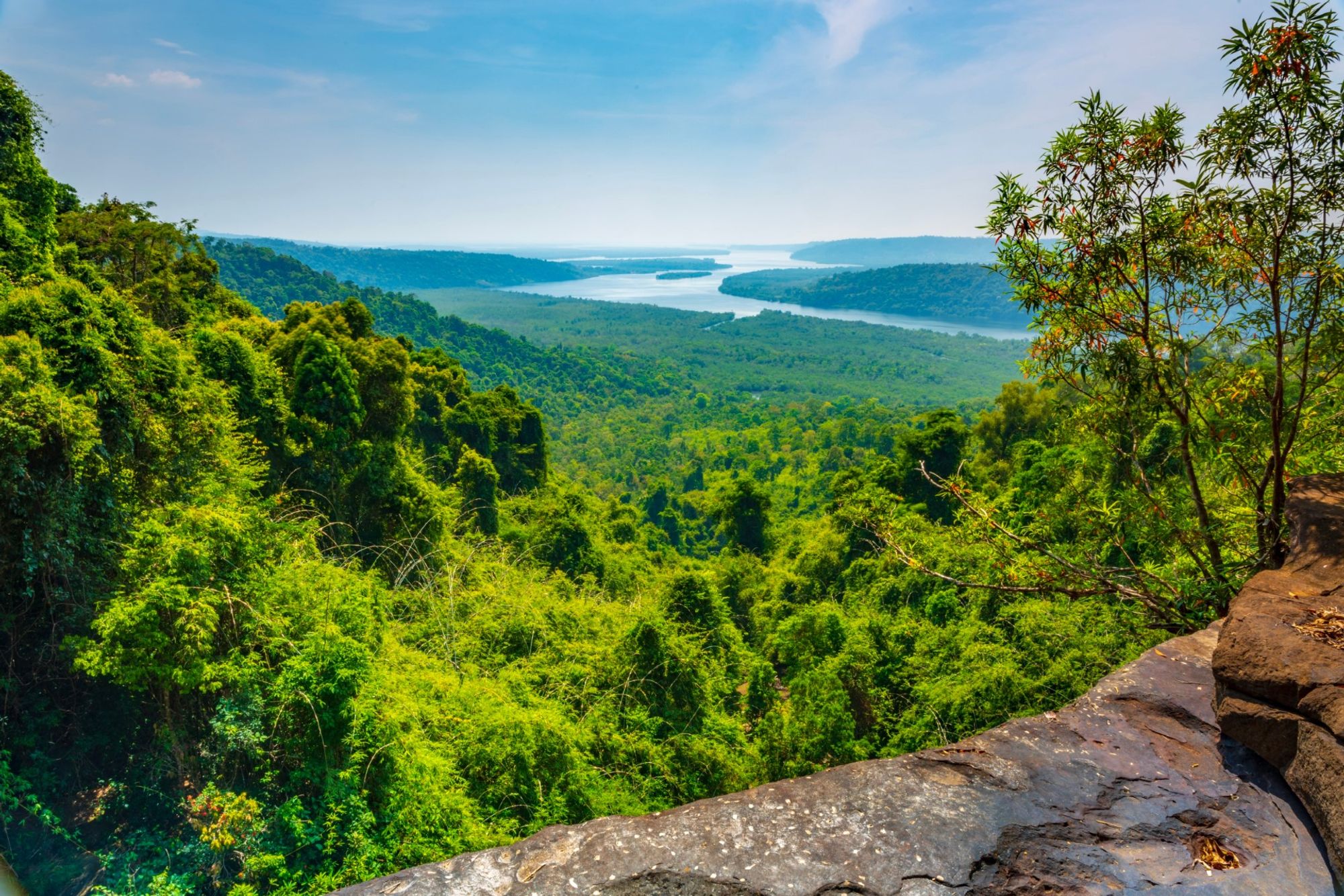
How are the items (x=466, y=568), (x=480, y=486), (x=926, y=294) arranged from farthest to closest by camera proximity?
1. (x=926, y=294)
2. (x=480, y=486)
3. (x=466, y=568)

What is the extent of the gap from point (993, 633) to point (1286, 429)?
9401mm

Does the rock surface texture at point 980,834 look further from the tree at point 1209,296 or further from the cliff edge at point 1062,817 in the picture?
the tree at point 1209,296

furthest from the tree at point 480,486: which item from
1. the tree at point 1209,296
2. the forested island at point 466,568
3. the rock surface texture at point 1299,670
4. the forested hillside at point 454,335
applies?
the forested hillside at point 454,335

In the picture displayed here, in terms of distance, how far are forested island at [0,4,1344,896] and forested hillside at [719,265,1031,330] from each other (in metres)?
159

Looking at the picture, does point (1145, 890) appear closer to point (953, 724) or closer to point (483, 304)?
point (953, 724)

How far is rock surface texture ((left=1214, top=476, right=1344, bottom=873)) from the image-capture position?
2668 mm

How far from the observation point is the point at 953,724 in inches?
451

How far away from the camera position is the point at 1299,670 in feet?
9.49

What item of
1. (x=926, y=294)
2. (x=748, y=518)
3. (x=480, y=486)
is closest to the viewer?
(x=480, y=486)

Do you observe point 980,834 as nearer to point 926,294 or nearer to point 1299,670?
point 1299,670

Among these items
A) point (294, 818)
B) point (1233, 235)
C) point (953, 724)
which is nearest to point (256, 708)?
point (294, 818)

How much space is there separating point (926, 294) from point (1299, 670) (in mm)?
187166

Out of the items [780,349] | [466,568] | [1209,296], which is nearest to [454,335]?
[780,349]

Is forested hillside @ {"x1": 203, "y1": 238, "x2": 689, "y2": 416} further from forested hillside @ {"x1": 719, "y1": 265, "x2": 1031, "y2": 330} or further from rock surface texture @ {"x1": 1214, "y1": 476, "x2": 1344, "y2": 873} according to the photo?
forested hillside @ {"x1": 719, "y1": 265, "x2": 1031, "y2": 330}
